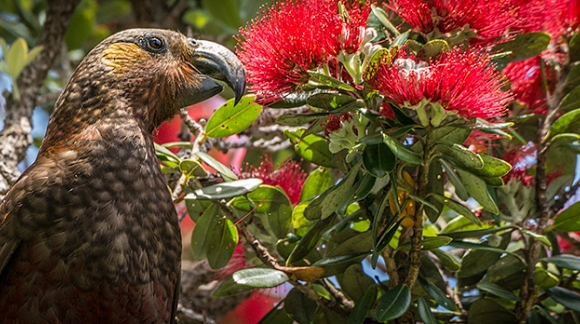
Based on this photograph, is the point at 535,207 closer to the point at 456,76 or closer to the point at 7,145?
the point at 456,76

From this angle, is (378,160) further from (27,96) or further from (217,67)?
(27,96)

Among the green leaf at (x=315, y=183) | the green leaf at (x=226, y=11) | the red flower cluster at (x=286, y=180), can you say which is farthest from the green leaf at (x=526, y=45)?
the green leaf at (x=226, y=11)

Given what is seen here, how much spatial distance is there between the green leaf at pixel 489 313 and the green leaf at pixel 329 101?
696 millimetres

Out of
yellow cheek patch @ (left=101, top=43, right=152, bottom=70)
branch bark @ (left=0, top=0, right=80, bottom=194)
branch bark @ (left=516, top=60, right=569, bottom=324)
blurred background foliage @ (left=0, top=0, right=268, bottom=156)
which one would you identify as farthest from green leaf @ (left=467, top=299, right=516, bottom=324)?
blurred background foliage @ (left=0, top=0, right=268, bottom=156)

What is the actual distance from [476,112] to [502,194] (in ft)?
→ 1.69

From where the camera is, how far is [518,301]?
87.6 inches

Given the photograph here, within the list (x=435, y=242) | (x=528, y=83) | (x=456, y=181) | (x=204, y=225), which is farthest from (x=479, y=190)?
(x=204, y=225)

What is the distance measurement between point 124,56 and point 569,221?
4.30ft

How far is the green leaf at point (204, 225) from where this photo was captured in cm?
232

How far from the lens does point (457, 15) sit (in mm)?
2055

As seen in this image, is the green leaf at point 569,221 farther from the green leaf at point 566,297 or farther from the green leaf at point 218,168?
the green leaf at point 218,168

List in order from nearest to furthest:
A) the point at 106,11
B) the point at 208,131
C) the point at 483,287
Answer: the point at 483,287, the point at 208,131, the point at 106,11

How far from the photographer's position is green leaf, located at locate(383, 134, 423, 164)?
180cm

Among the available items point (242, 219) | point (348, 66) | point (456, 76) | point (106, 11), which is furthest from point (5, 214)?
point (106, 11)
